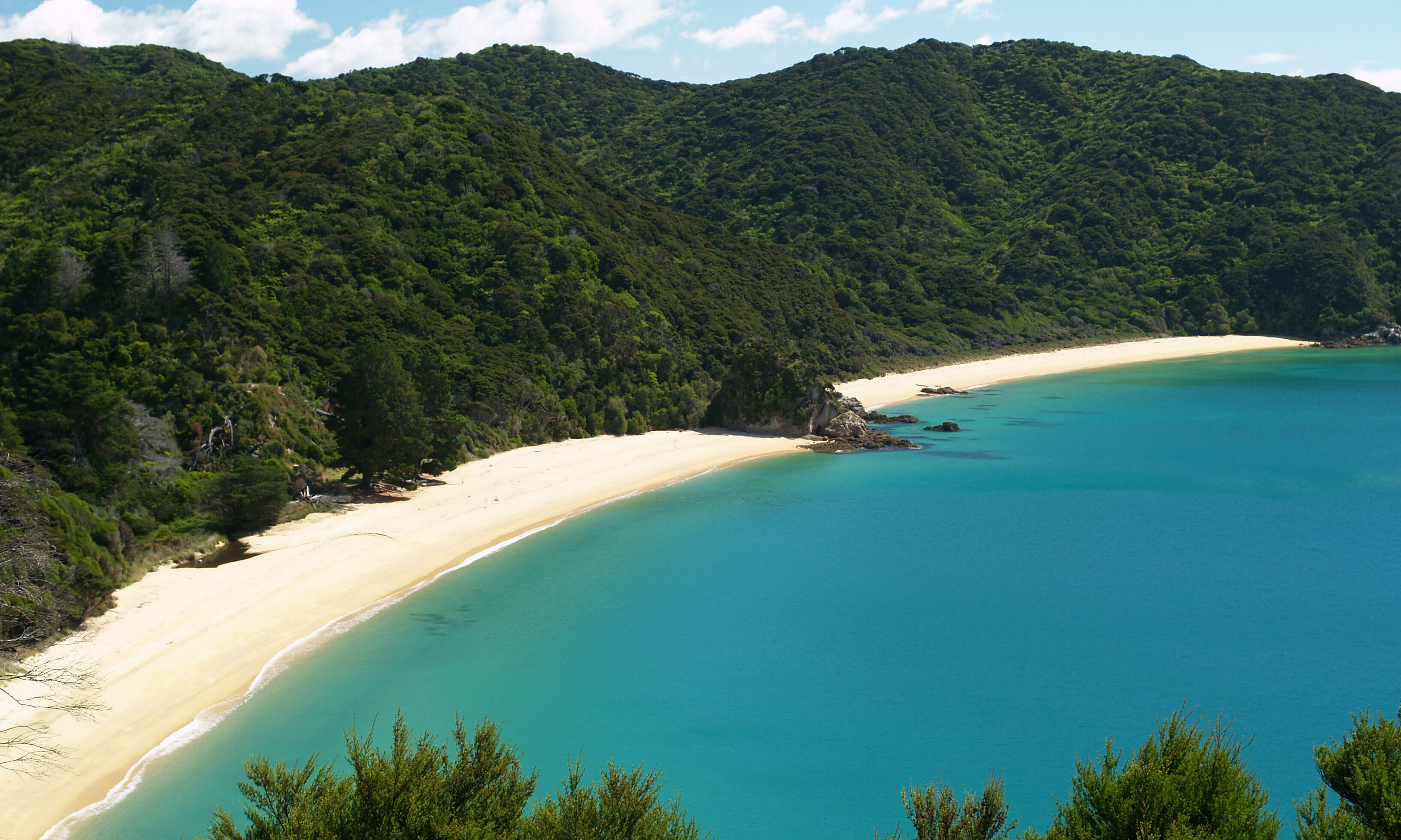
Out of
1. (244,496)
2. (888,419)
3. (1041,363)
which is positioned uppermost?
(244,496)

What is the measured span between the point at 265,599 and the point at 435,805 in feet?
51.7

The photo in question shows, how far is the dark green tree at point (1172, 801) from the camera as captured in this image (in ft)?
29.2

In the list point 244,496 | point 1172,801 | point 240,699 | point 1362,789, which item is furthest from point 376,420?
point 1362,789

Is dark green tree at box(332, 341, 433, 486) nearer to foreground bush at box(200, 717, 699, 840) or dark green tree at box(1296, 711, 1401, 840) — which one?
foreground bush at box(200, 717, 699, 840)

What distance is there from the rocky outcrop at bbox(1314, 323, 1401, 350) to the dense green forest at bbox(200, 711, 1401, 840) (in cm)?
10367

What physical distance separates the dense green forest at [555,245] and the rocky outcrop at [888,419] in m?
6.08

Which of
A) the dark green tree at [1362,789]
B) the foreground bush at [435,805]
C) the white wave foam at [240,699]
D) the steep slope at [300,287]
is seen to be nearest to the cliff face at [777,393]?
the steep slope at [300,287]

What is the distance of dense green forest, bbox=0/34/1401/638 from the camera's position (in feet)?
99.2

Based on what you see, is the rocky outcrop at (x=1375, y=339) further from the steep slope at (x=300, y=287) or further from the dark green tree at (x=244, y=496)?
the dark green tree at (x=244, y=496)

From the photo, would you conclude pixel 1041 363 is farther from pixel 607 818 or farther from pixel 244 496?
pixel 607 818

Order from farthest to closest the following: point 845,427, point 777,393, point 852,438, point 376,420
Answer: point 777,393
point 845,427
point 852,438
point 376,420

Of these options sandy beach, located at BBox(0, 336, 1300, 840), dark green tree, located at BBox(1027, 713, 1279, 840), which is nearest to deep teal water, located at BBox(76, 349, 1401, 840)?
sandy beach, located at BBox(0, 336, 1300, 840)

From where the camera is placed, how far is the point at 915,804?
9273 mm

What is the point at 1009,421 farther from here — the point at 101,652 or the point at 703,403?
the point at 101,652
